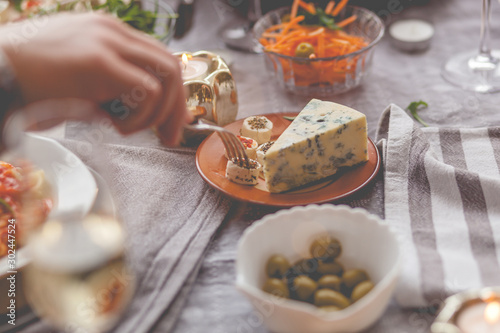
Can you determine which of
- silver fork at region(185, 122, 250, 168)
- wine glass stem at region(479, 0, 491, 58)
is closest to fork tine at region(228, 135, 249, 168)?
silver fork at region(185, 122, 250, 168)

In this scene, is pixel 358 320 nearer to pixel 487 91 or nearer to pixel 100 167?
pixel 100 167

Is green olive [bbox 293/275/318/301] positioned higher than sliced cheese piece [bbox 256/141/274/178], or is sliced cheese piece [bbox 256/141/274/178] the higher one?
green olive [bbox 293/275/318/301]

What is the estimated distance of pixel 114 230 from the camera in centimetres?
73

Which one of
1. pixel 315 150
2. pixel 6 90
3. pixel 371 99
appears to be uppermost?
pixel 6 90

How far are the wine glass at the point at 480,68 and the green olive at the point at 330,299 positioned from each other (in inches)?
30.9

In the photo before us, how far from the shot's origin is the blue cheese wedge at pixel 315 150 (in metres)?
0.88

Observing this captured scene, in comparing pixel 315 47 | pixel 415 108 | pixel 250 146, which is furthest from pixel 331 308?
pixel 315 47

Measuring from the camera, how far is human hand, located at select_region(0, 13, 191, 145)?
2.00 feet

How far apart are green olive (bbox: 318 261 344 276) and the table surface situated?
0.08 meters

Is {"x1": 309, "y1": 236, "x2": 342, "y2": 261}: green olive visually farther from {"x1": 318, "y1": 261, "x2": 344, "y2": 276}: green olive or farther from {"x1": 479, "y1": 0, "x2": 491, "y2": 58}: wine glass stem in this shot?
{"x1": 479, "y1": 0, "x2": 491, "y2": 58}: wine glass stem

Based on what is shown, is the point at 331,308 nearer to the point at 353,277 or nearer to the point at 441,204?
the point at 353,277

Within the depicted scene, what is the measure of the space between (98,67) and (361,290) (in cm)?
41

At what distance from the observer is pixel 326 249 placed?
0.68m

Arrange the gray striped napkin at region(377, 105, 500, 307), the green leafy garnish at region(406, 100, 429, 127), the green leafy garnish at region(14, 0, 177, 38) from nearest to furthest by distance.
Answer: the gray striped napkin at region(377, 105, 500, 307)
the green leafy garnish at region(406, 100, 429, 127)
the green leafy garnish at region(14, 0, 177, 38)
